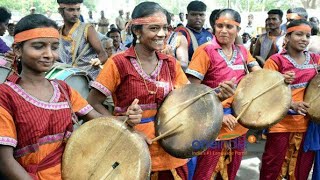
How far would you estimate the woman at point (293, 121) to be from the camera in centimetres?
401

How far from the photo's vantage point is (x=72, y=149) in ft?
7.77

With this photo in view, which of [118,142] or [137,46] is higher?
[137,46]

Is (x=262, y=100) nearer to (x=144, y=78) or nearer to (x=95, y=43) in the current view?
(x=144, y=78)

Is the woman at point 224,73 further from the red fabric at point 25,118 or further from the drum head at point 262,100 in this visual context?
the red fabric at point 25,118

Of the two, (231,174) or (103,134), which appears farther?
(231,174)

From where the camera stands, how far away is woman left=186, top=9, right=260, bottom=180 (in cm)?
368

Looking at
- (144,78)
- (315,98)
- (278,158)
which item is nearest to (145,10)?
(144,78)

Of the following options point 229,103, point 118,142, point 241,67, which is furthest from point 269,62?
point 118,142

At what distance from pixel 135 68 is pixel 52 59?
30.6 inches

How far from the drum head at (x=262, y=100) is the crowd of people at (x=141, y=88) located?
9 centimetres

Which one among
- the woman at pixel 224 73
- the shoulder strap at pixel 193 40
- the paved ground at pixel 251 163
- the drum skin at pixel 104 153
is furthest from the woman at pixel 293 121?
the drum skin at pixel 104 153

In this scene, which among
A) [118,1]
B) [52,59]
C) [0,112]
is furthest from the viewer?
[118,1]

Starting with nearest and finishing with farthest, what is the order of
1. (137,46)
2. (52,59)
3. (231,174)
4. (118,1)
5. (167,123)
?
(52,59), (167,123), (137,46), (231,174), (118,1)

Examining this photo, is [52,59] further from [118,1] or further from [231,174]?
[118,1]
